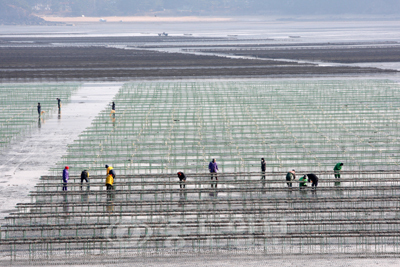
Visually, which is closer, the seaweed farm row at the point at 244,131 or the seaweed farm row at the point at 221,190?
the seaweed farm row at the point at 221,190

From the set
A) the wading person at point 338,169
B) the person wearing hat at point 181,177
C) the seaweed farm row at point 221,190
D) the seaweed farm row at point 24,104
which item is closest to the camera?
the seaweed farm row at point 221,190

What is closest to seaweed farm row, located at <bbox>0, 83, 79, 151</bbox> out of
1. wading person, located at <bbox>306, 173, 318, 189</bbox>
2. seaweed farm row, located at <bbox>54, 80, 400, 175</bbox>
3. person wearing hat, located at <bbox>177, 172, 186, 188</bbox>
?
seaweed farm row, located at <bbox>54, 80, 400, 175</bbox>

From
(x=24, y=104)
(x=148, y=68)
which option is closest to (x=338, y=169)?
(x=24, y=104)

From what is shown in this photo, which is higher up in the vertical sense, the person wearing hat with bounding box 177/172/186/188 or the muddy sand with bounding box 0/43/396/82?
the muddy sand with bounding box 0/43/396/82

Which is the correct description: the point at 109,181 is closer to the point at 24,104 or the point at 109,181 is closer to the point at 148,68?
the point at 24,104

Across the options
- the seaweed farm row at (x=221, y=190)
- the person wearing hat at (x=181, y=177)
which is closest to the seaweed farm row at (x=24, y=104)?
the seaweed farm row at (x=221, y=190)

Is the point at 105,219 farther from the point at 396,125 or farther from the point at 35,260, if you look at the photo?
the point at 396,125

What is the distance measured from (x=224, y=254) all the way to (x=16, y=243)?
8538 millimetres

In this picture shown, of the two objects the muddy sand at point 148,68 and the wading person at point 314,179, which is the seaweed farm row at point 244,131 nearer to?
the wading person at point 314,179

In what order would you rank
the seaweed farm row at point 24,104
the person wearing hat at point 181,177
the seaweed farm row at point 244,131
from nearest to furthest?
the person wearing hat at point 181,177 < the seaweed farm row at point 244,131 < the seaweed farm row at point 24,104

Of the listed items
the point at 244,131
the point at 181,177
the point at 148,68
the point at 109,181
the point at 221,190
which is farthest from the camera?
the point at 148,68

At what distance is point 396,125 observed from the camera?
4997cm

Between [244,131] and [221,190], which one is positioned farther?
[244,131]

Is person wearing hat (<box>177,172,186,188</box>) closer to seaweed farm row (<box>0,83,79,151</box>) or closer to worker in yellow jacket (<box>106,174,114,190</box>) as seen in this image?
worker in yellow jacket (<box>106,174,114,190</box>)
